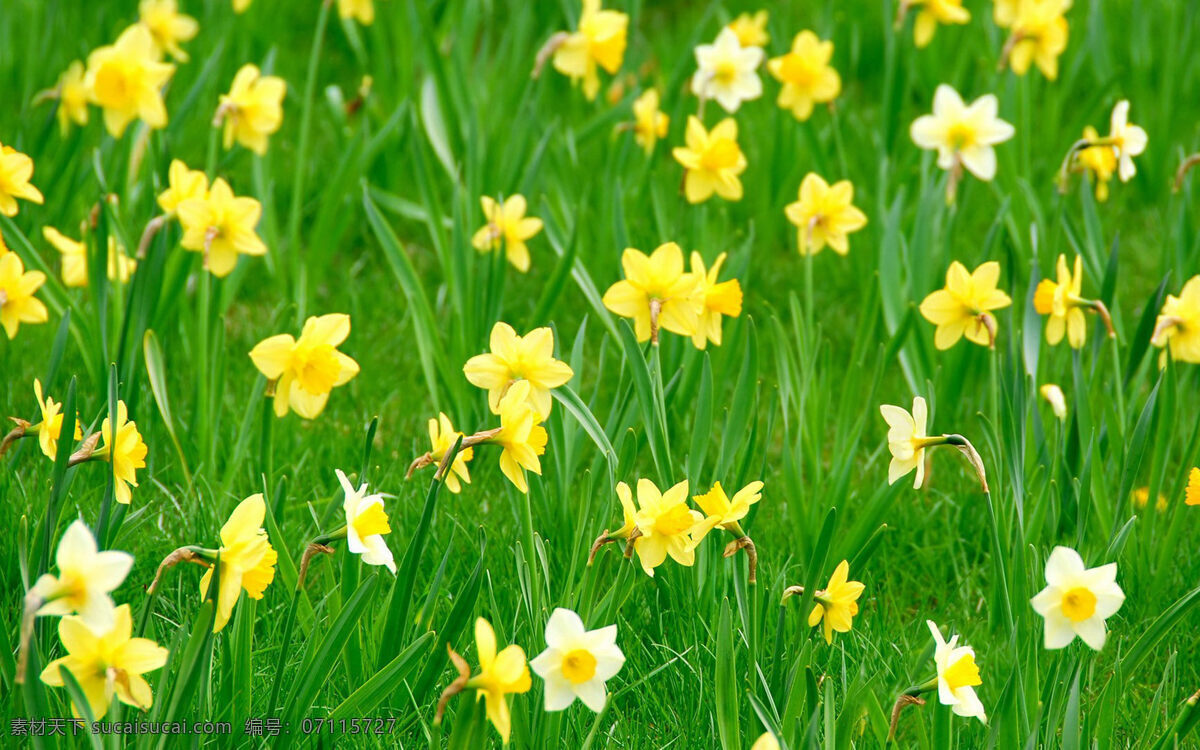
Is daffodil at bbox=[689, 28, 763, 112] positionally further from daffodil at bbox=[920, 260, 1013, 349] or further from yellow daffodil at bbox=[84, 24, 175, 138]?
yellow daffodil at bbox=[84, 24, 175, 138]

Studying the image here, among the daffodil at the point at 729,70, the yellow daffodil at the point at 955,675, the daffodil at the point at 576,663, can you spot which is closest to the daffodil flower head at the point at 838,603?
the yellow daffodil at the point at 955,675

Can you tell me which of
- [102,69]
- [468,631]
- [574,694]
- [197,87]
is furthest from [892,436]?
[197,87]

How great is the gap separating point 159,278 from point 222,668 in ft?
3.01

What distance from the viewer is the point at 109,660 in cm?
126

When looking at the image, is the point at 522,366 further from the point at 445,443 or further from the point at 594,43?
the point at 594,43

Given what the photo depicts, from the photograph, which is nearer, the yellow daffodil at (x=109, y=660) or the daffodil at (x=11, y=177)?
the yellow daffodil at (x=109, y=660)

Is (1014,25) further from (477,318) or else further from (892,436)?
(892,436)

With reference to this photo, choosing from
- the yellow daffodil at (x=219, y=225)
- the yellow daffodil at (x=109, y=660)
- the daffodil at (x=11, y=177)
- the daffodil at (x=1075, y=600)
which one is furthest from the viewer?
the yellow daffodil at (x=219, y=225)

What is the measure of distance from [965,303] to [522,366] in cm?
84

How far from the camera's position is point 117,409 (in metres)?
1.52

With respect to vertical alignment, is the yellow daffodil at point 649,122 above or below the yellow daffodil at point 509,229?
above

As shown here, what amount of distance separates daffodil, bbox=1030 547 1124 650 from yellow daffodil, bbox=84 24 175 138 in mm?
1954

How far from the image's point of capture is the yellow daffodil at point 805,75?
299cm

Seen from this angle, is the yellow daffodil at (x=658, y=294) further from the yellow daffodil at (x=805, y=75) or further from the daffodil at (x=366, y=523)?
the yellow daffodil at (x=805, y=75)
